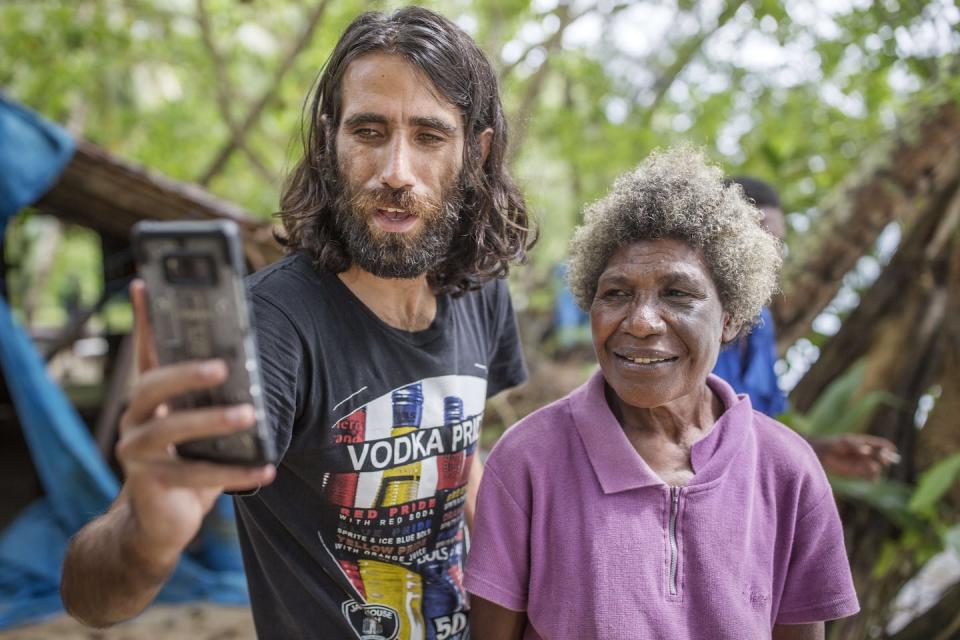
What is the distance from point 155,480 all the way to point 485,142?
1319mm

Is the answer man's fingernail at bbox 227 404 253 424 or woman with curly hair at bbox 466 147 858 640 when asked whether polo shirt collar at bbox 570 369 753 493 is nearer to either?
woman with curly hair at bbox 466 147 858 640

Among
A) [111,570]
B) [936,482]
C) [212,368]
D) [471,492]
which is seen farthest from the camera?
[936,482]

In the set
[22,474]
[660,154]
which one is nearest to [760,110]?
[660,154]

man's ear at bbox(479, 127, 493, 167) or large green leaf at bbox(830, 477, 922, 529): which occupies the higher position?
man's ear at bbox(479, 127, 493, 167)

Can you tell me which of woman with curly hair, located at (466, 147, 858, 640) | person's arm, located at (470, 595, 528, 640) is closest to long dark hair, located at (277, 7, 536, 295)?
woman with curly hair, located at (466, 147, 858, 640)

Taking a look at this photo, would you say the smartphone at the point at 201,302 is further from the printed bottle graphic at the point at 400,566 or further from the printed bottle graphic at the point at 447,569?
the printed bottle graphic at the point at 447,569

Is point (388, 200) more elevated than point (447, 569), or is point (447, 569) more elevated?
point (388, 200)

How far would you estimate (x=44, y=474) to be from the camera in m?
5.16

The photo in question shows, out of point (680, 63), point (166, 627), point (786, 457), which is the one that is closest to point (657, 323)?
point (786, 457)

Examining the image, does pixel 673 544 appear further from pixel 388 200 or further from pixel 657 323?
pixel 388 200

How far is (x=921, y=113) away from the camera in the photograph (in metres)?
3.67

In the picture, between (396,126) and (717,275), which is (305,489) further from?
(717,275)

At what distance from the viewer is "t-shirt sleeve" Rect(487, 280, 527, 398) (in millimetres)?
2256

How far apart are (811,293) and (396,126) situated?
8.74ft
